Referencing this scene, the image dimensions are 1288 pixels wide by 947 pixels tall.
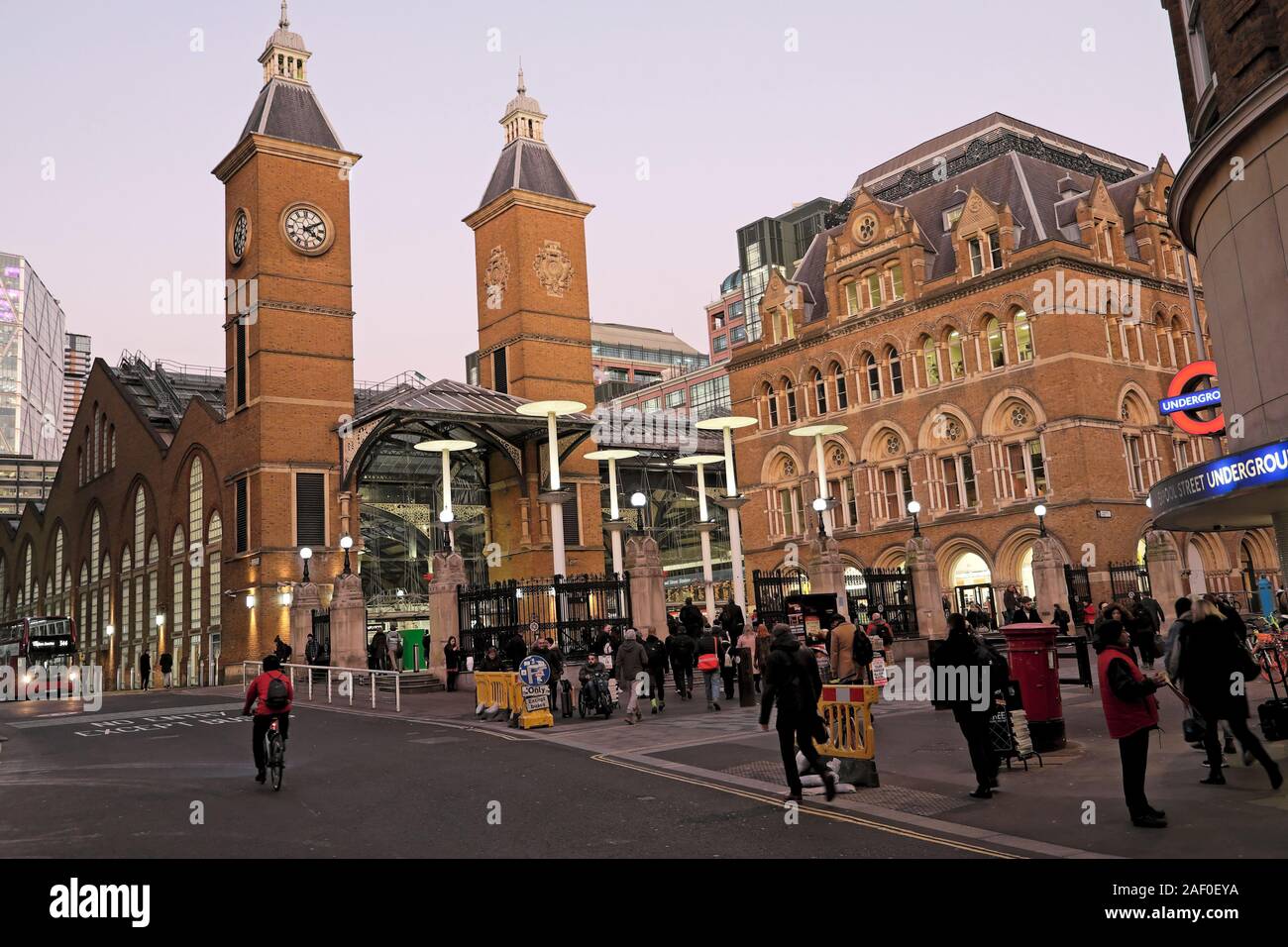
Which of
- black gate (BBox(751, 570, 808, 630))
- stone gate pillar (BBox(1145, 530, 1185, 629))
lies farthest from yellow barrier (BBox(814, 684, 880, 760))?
stone gate pillar (BBox(1145, 530, 1185, 629))

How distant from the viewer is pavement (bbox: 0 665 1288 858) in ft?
28.0

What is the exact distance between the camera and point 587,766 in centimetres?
1363

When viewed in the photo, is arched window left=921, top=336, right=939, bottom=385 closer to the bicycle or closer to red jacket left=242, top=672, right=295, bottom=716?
red jacket left=242, top=672, right=295, bottom=716

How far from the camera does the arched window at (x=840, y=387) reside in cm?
4956

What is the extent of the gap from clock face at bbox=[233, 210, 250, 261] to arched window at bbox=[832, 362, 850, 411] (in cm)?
2679

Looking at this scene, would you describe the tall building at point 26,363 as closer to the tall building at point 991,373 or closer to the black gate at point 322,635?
the black gate at point 322,635

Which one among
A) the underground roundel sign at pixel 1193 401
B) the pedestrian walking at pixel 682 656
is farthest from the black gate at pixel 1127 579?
the pedestrian walking at pixel 682 656

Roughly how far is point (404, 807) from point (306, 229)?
39.9 m

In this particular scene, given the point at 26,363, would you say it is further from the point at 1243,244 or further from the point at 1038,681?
the point at 1038,681

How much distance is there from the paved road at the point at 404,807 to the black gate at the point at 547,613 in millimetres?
10208
